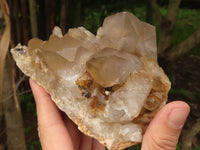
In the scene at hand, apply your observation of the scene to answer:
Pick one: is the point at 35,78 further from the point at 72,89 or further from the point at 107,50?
the point at 107,50

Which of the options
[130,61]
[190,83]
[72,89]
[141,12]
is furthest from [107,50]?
[190,83]

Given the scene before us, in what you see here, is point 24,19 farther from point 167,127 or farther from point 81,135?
point 167,127

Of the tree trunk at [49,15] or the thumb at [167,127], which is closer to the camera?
the thumb at [167,127]

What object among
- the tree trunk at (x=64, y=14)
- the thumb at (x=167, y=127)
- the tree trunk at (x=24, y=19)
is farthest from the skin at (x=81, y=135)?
the tree trunk at (x=24, y=19)

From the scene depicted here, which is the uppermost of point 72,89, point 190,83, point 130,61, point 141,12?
point 130,61

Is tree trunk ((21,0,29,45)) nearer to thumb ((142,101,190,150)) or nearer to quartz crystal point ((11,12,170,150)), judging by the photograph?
quartz crystal point ((11,12,170,150))

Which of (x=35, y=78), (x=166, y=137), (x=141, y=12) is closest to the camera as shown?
(x=166, y=137)

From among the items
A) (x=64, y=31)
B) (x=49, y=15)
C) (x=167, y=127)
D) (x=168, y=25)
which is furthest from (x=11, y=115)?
(x=168, y=25)

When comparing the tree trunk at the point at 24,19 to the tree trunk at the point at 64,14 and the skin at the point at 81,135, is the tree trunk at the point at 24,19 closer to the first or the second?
the tree trunk at the point at 64,14
